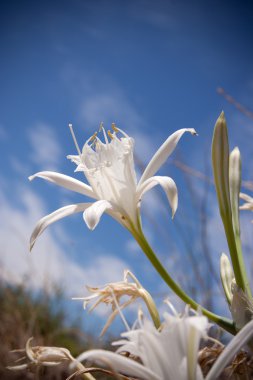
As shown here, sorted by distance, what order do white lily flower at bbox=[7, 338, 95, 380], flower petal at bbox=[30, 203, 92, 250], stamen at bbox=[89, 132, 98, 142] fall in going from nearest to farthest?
1. white lily flower at bbox=[7, 338, 95, 380]
2. flower petal at bbox=[30, 203, 92, 250]
3. stamen at bbox=[89, 132, 98, 142]

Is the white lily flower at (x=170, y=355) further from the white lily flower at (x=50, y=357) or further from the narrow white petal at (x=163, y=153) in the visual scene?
the narrow white petal at (x=163, y=153)

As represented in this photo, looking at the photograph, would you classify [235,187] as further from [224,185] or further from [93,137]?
[93,137]

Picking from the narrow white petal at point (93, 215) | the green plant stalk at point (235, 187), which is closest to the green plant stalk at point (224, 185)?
the green plant stalk at point (235, 187)

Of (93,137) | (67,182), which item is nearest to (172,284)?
(67,182)

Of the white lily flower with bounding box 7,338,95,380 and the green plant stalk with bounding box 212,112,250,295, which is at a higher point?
the green plant stalk with bounding box 212,112,250,295

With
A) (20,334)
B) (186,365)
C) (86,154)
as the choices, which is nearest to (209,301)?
(20,334)

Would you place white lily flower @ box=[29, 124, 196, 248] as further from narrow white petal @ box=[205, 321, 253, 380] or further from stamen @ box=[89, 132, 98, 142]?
narrow white petal @ box=[205, 321, 253, 380]

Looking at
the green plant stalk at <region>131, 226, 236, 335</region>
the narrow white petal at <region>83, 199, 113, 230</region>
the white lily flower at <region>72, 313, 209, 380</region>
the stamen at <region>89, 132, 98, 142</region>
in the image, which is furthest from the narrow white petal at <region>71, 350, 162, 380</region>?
the stamen at <region>89, 132, 98, 142</region>
